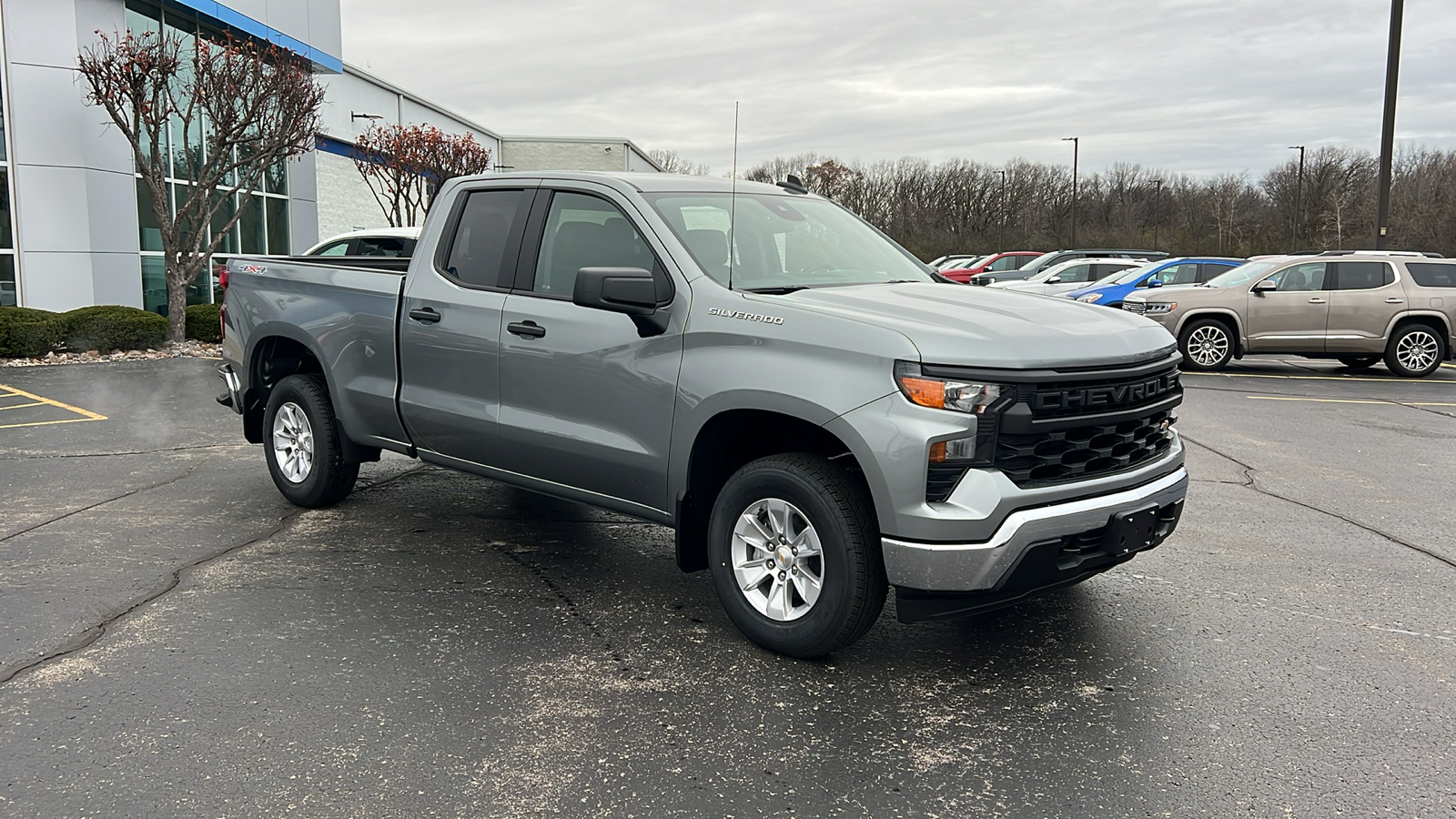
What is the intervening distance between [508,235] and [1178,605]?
3678 mm

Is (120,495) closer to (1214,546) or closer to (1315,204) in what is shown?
(1214,546)

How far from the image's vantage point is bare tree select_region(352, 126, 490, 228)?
2786 cm

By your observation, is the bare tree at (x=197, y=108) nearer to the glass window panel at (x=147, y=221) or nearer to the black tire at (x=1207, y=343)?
the glass window panel at (x=147, y=221)

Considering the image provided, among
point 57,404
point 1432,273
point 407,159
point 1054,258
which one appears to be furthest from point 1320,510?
point 407,159

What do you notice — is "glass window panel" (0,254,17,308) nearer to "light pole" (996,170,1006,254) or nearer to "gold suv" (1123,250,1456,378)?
"gold suv" (1123,250,1456,378)

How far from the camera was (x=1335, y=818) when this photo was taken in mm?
3051

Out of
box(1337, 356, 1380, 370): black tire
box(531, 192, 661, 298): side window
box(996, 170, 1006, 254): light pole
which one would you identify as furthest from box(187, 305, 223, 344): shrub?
box(996, 170, 1006, 254): light pole

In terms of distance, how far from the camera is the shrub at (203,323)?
17375 millimetres

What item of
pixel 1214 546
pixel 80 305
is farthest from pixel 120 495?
pixel 80 305

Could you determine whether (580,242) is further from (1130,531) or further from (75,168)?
(75,168)

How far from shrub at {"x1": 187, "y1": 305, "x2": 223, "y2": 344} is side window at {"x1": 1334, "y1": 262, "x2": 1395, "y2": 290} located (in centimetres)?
1723

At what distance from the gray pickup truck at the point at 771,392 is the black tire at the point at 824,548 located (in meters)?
0.01

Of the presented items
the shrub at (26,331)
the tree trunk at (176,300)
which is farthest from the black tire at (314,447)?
the tree trunk at (176,300)

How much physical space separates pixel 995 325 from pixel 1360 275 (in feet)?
46.7
